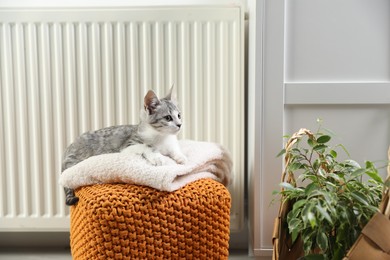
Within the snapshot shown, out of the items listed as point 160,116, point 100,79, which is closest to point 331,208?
point 160,116

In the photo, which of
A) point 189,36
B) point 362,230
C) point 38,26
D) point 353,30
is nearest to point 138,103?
point 189,36

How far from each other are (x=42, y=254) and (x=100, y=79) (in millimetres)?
721

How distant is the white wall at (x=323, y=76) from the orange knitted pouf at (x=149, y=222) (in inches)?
9.7

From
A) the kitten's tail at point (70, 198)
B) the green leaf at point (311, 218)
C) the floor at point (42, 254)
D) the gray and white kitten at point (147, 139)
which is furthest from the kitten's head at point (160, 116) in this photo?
the floor at point (42, 254)

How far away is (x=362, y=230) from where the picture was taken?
943 millimetres

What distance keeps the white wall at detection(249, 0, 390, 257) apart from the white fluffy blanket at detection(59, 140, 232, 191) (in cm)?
18

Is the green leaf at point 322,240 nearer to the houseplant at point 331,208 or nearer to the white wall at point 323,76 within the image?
the houseplant at point 331,208

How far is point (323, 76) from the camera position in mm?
1370

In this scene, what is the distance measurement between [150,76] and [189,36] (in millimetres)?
201

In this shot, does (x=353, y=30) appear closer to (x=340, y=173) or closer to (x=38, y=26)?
(x=340, y=173)

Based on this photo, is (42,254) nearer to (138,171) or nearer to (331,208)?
(138,171)

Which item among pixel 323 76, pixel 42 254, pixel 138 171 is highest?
pixel 323 76

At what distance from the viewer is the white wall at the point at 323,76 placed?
1.35m

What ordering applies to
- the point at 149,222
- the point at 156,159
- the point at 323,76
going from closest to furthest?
1. the point at 149,222
2. the point at 156,159
3. the point at 323,76
